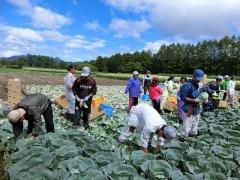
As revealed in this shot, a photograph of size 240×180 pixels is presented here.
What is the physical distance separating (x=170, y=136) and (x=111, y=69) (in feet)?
314

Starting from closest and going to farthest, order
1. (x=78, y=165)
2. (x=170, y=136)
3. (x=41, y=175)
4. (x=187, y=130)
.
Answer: (x=41, y=175) < (x=78, y=165) < (x=170, y=136) < (x=187, y=130)

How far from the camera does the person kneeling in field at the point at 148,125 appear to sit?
20.6 ft

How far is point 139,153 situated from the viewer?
5.87 m

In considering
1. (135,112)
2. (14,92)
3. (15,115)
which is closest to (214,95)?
(14,92)

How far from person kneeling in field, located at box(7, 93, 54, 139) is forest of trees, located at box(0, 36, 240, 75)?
167 ft

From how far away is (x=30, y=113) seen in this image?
6293 mm

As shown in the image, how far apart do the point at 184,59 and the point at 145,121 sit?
7728cm

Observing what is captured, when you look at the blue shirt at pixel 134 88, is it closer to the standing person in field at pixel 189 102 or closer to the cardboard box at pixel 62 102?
the cardboard box at pixel 62 102

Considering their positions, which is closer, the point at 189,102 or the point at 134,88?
→ the point at 189,102

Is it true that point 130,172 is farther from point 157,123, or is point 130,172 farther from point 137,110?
point 137,110

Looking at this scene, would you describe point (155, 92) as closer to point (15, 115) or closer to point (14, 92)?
point (14, 92)

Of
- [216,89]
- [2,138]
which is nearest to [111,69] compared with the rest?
[216,89]

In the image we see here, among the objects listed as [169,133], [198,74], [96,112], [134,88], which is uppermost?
[198,74]

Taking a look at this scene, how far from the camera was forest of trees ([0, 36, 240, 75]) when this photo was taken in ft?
237
